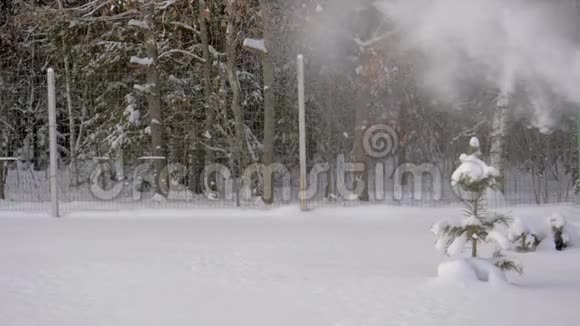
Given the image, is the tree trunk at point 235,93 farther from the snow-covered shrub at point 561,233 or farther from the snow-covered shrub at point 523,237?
the snow-covered shrub at point 561,233

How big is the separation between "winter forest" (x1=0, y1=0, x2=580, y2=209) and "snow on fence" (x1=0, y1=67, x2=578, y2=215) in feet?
0.15

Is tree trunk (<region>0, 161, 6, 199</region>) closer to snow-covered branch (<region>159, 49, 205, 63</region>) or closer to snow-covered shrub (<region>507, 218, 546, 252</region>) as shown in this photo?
snow-covered branch (<region>159, 49, 205, 63</region>)

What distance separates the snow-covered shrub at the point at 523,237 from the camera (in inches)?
280

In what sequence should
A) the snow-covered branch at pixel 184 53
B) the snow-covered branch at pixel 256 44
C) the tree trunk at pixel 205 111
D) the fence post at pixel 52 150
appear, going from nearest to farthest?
the fence post at pixel 52 150
the snow-covered branch at pixel 256 44
the tree trunk at pixel 205 111
the snow-covered branch at pixel 184 53

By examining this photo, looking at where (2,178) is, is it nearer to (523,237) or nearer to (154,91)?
(154,91)

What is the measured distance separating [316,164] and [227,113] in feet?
11.0

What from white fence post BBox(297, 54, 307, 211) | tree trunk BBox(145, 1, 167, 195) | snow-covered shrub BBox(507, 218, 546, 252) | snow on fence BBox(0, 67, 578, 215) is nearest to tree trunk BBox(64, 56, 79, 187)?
snow on fence BBox(0, 67, 578, 215)

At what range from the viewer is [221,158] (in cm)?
1385

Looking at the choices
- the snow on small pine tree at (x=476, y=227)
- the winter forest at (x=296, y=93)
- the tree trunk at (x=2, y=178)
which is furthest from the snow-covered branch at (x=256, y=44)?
the snow on small pine tree at (x=476, y=227)

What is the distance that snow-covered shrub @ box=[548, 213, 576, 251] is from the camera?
721 cm

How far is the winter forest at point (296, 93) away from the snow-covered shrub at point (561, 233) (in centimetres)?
274

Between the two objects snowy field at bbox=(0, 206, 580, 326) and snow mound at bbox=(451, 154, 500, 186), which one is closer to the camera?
snowy field at bbox=(0, 206, 580, 326)

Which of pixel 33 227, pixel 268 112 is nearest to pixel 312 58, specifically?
pixel 268 112

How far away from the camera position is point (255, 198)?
12641 mm
